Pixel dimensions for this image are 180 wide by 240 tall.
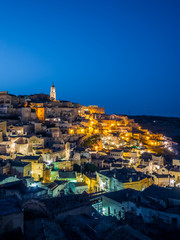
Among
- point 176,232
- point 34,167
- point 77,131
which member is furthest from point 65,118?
point 176,232

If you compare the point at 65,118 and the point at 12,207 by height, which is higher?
the point at 65,118

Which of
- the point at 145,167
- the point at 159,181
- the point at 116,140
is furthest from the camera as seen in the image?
the point at 116,140

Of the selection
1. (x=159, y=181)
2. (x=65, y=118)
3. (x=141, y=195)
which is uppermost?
(x=65, y=118)

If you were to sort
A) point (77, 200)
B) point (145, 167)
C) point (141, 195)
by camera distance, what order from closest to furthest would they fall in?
point (77, 200), point (141, 195), point (145, 167)

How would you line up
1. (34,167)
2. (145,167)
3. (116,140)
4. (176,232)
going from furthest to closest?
(116,140)
(145,167)
(34,167)
(176,232)

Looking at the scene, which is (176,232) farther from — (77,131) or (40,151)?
(77,131)

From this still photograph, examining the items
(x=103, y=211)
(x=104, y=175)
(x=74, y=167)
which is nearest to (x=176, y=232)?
(x=103, y=211)

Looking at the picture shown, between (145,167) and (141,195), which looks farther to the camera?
(145,167)

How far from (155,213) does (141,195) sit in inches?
83.1

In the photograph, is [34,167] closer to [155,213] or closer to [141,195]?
[141,195]

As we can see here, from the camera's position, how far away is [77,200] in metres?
9.60

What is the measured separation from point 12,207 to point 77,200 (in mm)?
5073

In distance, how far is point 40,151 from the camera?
79.2ft

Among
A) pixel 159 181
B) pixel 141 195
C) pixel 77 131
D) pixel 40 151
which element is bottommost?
pixel 159 181
